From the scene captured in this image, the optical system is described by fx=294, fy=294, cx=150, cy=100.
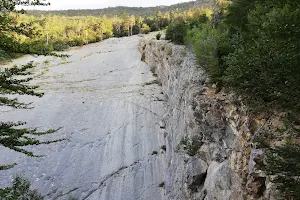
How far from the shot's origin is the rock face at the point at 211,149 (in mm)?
8922

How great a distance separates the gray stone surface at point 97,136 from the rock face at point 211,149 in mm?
4225

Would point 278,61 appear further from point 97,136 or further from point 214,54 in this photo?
point 97,136

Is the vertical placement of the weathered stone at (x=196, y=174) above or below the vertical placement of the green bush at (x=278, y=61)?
below

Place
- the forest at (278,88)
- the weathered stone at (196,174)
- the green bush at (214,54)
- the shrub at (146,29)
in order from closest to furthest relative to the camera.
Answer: the forest at (278,88)
the weathered stone at (196,174)
the green bush at (214,54)
the shrub at (146,29)

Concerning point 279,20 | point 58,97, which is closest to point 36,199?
point 279,20

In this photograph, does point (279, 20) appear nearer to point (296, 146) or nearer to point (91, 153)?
point (296, 146)

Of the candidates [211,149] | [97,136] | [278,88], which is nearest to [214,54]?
[211,149]

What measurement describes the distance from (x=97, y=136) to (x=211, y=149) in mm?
15770

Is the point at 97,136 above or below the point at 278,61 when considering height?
below

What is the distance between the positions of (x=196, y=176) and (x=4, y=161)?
56.0ft

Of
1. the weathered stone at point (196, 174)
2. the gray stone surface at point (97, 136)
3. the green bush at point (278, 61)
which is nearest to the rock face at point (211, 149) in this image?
the weathered stone at point (196, 174)

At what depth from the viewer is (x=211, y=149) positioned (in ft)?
40.5

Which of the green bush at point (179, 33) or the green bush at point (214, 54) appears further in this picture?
the green bush at point (179, 33)

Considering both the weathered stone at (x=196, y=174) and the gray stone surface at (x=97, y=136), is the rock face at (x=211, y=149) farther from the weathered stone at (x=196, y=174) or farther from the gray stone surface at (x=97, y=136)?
the gray stone surface at (x=97, y=136)
